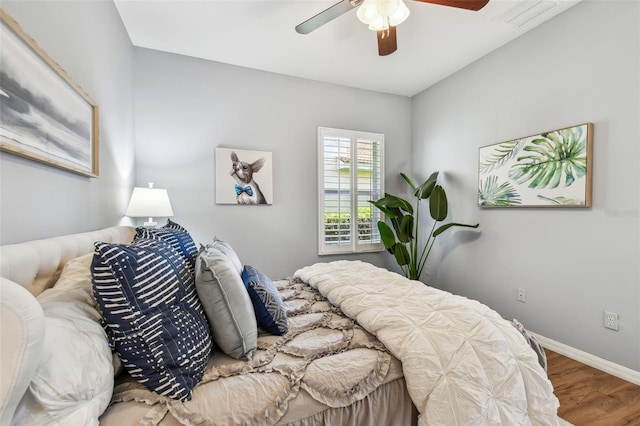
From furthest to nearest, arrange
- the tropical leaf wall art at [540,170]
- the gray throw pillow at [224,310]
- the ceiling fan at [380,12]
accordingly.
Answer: the tropical leaf wall art at [540,170] → the ceiling fan at [380,12] → the gray throw pillow at [224,310]

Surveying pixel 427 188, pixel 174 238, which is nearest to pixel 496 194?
pixel 427 188

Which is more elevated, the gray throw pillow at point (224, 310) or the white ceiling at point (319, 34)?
the white ceiling at point (319, 34)

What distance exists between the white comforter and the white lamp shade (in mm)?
1801

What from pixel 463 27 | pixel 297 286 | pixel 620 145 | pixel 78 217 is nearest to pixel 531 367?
pixel 297 286

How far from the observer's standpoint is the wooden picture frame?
1.01 m

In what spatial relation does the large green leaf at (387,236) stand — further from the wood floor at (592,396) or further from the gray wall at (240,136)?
the wood floor at (592,396)

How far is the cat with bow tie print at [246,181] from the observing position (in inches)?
123

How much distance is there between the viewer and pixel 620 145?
6.59ft

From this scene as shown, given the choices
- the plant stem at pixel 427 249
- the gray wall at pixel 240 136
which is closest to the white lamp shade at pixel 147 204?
the gray wall at pixel 240 136

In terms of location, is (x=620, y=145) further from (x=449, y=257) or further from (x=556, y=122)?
(x=449, y=257)

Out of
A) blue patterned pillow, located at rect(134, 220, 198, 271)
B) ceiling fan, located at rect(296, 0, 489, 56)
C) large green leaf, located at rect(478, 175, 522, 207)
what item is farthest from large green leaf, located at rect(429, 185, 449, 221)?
blue patterned pillow, located at rect(134, 220, 198, 271)

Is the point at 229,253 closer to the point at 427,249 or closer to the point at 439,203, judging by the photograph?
the point at 439,203

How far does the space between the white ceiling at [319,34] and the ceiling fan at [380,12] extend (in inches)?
17.7

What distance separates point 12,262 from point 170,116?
2.41 m
